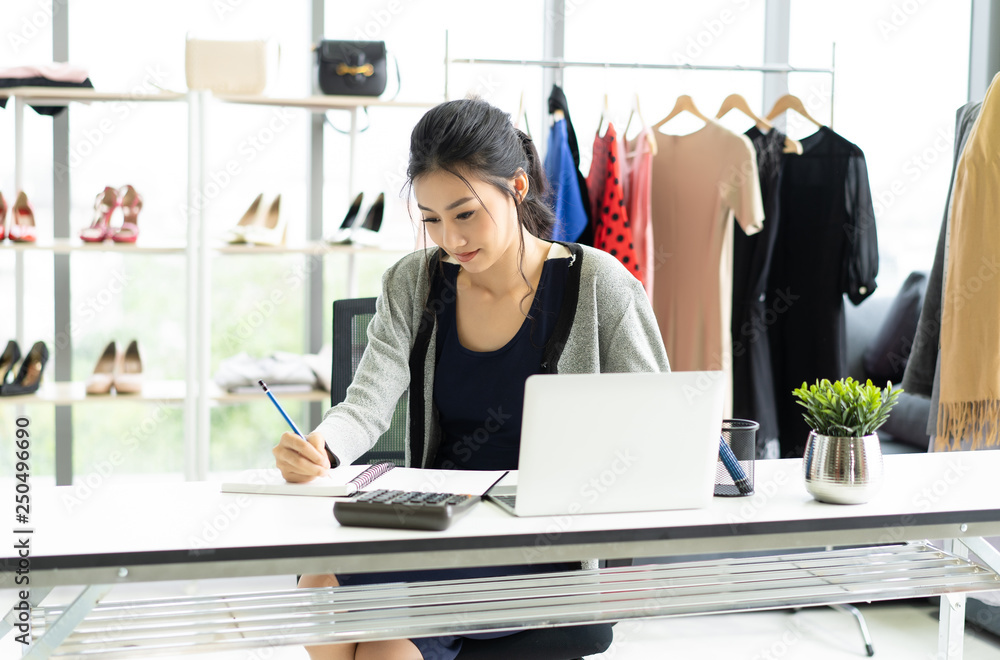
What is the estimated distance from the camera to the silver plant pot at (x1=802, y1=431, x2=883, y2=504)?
3.89 ft

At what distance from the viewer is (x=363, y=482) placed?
1.25 meters

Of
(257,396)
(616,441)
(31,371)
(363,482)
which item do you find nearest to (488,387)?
(363,482)

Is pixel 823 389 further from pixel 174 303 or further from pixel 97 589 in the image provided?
pixel 174 303

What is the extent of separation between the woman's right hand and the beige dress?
155cm

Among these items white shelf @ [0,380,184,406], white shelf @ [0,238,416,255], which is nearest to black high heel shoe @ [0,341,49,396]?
white shelf @ [0,380,184,406]

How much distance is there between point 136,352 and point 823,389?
2259mm

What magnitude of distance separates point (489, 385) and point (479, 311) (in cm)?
16

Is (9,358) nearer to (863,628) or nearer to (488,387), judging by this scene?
(488,387)

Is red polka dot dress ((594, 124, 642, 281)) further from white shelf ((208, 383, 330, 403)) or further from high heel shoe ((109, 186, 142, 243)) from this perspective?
high heel shoe ((109, 186, 142, 243))

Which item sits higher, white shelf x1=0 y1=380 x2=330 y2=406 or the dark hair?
the dark hair

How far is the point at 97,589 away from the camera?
104 centimetres

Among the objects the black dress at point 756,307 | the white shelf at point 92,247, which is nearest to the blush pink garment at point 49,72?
the white shelf at point 92,247

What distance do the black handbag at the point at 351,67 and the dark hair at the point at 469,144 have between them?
46.7 inches

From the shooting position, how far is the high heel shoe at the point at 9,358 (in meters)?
2.75
